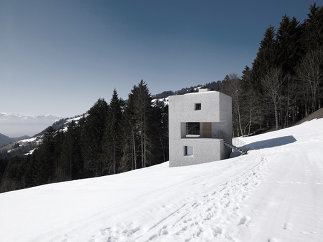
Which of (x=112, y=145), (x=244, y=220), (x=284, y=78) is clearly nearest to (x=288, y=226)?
(x=244, y=220)

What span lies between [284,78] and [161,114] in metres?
23.8

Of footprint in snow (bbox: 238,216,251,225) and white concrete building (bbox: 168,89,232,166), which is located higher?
white concrete building (bbox: 168,89,232,166)

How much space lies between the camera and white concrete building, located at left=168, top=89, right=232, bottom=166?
1584cm

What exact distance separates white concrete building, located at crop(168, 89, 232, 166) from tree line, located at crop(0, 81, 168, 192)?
36.2 feet

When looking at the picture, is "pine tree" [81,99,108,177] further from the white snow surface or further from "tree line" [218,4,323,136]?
the white snow surface

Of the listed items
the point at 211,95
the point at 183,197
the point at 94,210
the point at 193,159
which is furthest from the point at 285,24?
the point at 94,210

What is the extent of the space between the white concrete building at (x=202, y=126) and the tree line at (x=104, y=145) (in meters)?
11.0

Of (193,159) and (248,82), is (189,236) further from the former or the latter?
(248,82)

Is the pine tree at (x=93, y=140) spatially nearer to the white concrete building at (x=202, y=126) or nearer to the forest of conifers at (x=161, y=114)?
the forest of conifers at (x=161, y=114)

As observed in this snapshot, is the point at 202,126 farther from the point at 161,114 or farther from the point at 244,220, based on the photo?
the point at 161,114

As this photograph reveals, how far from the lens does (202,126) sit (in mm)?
18766

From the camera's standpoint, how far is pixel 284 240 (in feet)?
12.4

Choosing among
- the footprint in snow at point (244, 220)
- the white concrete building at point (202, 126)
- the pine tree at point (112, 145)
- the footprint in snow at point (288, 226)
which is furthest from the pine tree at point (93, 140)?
the footprint in snow at point (288, 226)

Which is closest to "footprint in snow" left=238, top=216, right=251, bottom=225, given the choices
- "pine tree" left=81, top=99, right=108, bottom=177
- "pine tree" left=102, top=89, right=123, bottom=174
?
"pine tree" left=102, top=89, right=123, bottom=174
